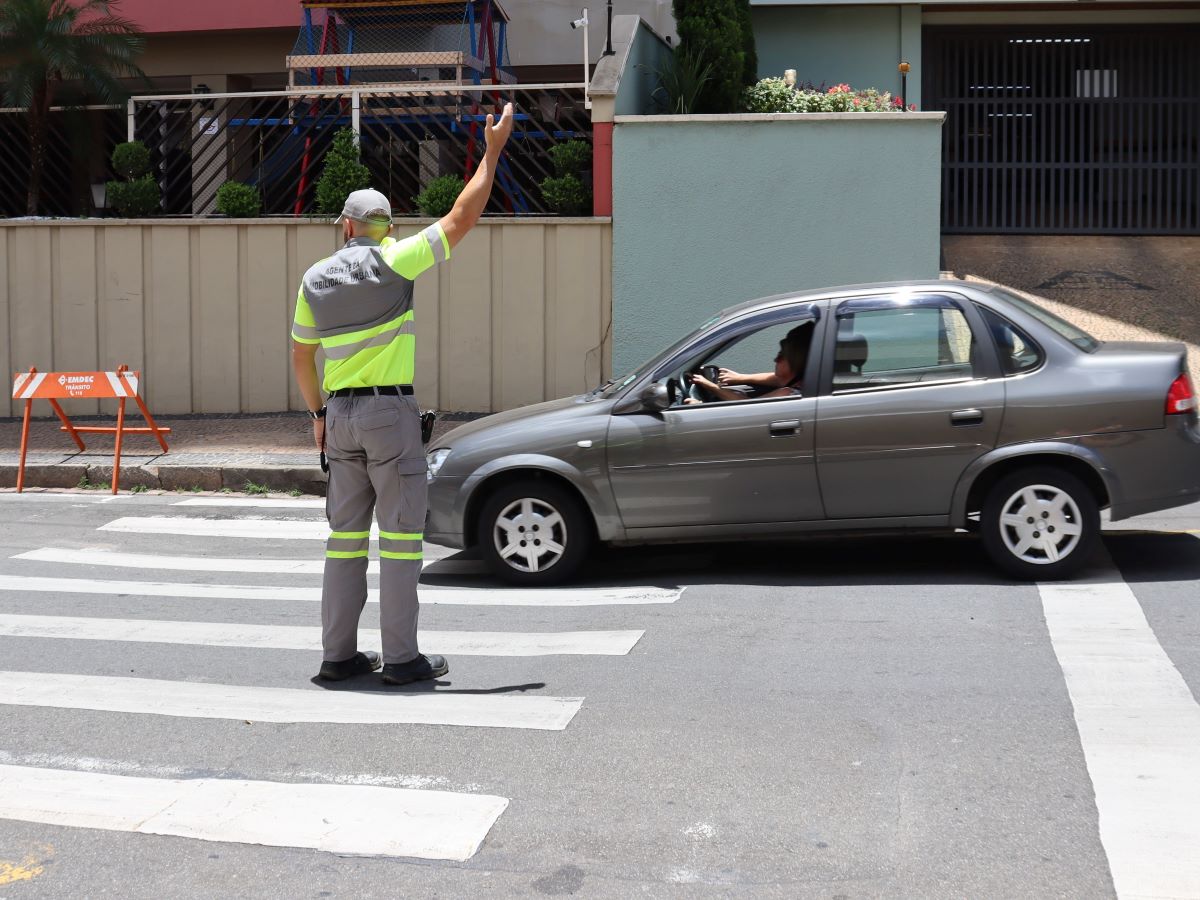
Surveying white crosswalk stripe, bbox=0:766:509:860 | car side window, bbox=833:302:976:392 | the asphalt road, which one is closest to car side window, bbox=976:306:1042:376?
car side window, bbox=833:302:976:392

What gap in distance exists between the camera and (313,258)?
14430 millimetres

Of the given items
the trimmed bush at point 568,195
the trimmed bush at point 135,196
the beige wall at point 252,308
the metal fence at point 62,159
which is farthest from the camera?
the metal fence at point 62,159

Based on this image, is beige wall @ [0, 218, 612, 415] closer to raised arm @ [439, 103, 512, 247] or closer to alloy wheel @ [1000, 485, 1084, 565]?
alloy wheel @ [1000, 485, 1084, 565]

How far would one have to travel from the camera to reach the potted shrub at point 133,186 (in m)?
15.0

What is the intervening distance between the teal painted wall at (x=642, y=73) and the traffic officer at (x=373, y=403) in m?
8.43

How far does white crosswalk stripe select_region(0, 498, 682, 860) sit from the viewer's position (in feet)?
15.3

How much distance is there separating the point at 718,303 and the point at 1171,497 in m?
6.41

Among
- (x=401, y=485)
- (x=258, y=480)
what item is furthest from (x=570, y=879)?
(x=258, y=480)

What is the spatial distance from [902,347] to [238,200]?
856cm

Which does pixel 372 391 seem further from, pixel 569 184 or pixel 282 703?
pixel 569 184

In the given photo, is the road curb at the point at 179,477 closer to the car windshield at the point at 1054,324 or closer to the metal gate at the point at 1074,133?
the car windshield at the point at 1054,324

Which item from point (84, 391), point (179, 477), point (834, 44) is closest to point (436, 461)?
point (179, 477)

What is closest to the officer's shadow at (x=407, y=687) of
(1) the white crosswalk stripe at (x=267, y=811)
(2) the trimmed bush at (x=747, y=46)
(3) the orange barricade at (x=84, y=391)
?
(1) the white crosswalk stripe at (x=267, y=811)

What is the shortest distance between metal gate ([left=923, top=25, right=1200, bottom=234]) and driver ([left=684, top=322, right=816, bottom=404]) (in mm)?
9778
